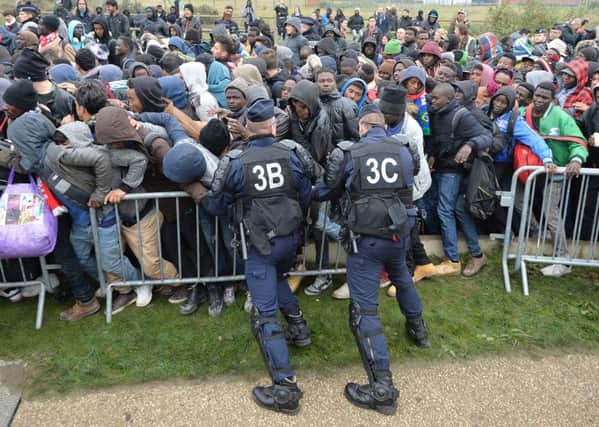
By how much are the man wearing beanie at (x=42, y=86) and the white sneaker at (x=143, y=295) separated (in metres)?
1.94

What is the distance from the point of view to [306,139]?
16.3 ft

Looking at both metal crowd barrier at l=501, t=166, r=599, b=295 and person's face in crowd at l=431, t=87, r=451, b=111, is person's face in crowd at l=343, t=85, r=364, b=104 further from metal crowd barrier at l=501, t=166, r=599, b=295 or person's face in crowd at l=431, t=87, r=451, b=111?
metal crowd barrier at l=501, t=166, r=599, b=295

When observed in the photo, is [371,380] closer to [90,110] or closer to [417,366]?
[417,366]

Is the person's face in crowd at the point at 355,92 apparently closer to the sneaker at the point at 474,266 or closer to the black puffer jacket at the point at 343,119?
the black puffer jacket at the point at 343,119

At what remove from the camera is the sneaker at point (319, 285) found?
207 inches

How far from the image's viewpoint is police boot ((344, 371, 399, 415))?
3.76 meters

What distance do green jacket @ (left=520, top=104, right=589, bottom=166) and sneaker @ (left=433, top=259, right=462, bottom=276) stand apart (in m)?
1.47

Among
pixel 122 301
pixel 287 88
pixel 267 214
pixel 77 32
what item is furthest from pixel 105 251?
pixel 77 32

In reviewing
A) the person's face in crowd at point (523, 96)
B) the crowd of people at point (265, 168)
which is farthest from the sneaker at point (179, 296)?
the person's face in crowd at point (523, 96)

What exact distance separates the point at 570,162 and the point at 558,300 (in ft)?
4.45

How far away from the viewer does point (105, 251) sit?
4.76 m

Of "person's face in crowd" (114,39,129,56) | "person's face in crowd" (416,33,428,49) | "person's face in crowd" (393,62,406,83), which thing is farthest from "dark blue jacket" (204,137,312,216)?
"person's face in crowd" (416,33,428,49)

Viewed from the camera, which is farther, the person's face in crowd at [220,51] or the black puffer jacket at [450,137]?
the person's face in crowd at [220,51]

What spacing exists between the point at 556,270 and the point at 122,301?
4.45 meters
